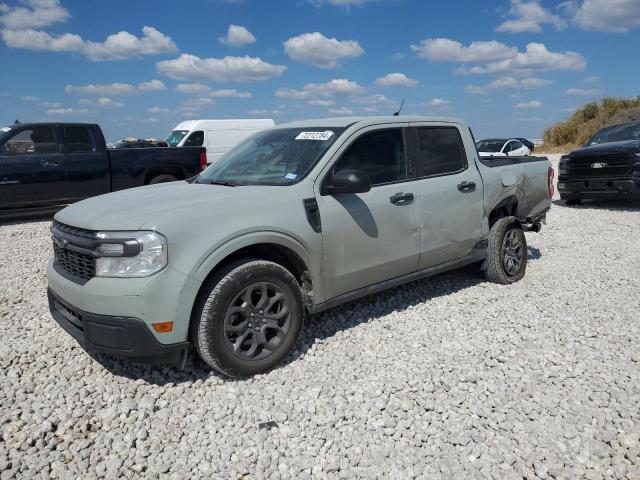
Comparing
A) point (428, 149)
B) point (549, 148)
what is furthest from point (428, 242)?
point (549, 148)

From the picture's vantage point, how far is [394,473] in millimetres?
2551

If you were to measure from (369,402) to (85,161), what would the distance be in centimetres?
863

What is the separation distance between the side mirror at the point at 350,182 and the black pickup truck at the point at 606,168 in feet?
27.2

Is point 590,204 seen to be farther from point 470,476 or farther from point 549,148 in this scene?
point 549,148

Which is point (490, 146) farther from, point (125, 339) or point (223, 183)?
point (125, 339)

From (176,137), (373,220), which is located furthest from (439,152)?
(176,137)

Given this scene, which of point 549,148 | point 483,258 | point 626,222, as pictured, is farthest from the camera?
point 549,148

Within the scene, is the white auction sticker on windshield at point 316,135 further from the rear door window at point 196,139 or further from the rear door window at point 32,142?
the rear door window at point 196,139

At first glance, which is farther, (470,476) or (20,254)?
(20,254)

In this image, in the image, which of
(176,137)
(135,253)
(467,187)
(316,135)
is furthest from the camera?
(176,137)

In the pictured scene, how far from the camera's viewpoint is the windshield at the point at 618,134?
36.2ft

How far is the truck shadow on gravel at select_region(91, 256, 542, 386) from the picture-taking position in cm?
358

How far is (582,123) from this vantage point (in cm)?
3609

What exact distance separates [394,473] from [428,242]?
2389 mm
